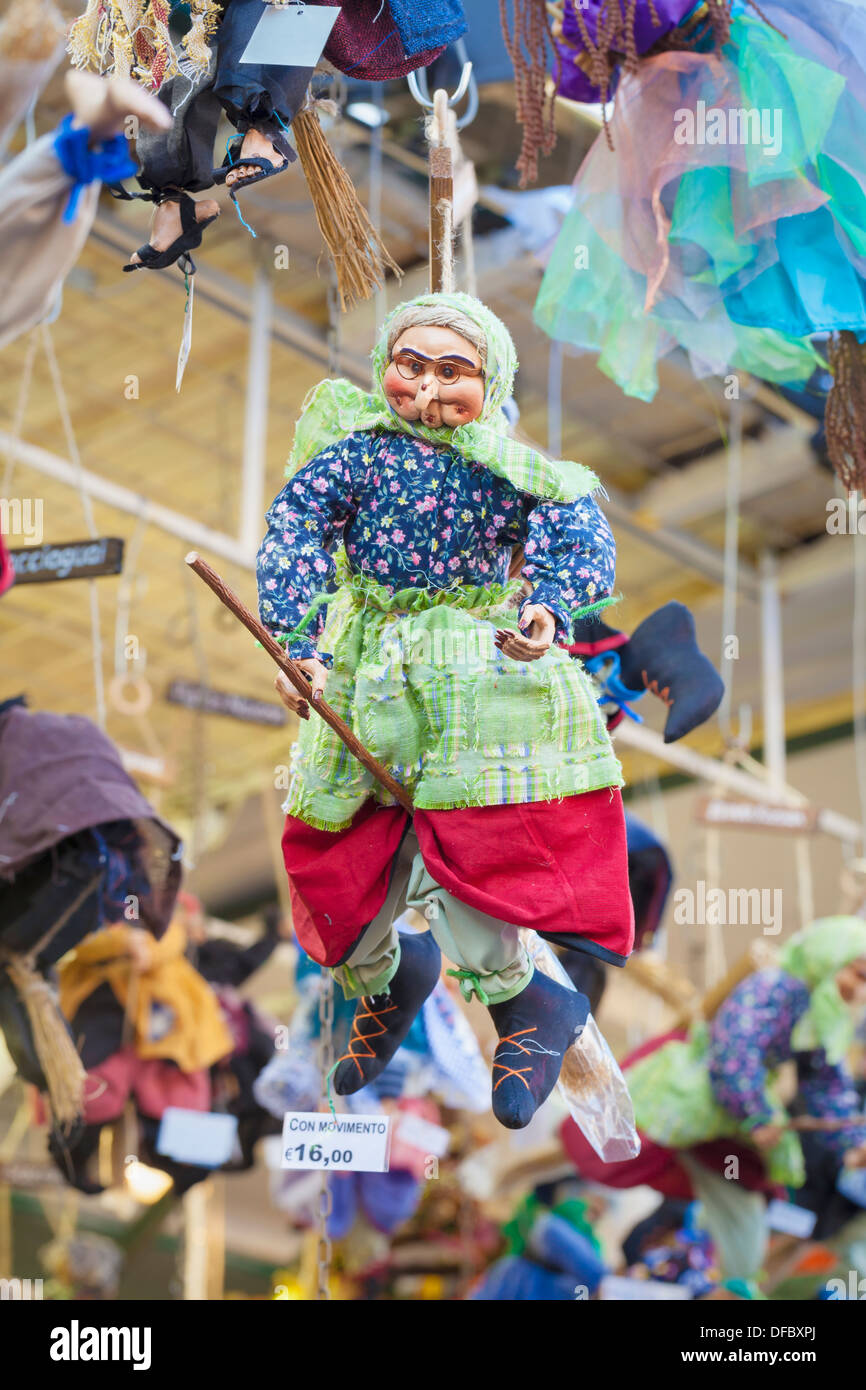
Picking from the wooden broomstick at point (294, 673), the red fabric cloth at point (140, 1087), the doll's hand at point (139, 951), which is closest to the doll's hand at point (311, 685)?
the wooden broomstick at point (294, 673)

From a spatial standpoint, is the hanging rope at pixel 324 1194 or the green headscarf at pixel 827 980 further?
the green headscarf at pixel 827 980

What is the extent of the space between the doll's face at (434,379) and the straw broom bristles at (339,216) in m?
0.18

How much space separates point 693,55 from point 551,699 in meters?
0.93

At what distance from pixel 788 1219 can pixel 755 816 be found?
0.86 m

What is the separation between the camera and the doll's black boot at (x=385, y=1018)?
1.54 m

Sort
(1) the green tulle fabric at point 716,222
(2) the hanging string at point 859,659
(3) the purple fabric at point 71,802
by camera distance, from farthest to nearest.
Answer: (2) the hanging string at point 859,659 → (3) the purple fabric at point 71,802 → (1) the green tulle fabric at point 716,222

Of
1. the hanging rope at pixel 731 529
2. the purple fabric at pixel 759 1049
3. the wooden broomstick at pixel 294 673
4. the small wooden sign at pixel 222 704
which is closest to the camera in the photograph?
the wooden broomstick at pixel 294 673

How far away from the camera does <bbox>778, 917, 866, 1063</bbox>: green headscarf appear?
2742mm

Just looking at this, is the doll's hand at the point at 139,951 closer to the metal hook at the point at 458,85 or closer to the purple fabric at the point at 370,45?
the metal hook at the point at 458,85

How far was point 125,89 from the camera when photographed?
1.05 metres

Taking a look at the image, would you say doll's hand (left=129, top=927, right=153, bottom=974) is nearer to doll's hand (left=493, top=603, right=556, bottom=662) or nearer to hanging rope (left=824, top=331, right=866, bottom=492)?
hanging rope (left=824, top=331, right=866, bottom=492)

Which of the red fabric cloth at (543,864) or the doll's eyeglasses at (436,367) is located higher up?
the doll's eyeglasses at (436,367)

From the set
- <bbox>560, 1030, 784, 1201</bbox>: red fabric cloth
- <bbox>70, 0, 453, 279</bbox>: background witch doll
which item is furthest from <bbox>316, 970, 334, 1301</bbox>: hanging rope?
<bbox>560, 1030, 784, 1201</bbox>: red fabric cloth
